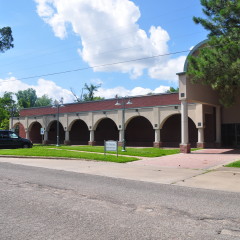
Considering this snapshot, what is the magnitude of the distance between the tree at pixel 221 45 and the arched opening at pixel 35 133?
37073mm

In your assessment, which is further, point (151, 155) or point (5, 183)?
point (151, 155)

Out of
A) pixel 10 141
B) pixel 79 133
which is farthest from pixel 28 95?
pixel 10 141

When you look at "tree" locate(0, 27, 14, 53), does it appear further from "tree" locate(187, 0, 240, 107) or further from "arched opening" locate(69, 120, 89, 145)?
"tree" locate(187, 0, 240, 107)

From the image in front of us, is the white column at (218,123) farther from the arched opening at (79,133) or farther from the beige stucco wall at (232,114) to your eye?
the arched opening at (79,133)

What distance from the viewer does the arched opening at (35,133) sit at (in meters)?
48.0

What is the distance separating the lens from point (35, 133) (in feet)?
160

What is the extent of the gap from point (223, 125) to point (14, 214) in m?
25.7

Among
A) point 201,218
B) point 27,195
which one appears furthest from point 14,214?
point 201,218

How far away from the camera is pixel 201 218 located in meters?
6.05

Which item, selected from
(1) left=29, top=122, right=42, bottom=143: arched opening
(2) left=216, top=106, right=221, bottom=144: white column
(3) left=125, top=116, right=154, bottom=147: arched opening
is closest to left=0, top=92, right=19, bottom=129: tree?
(1) left=29, top=122, right=42, bottom=143: arched opening

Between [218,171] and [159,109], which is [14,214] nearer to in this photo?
[218,171]

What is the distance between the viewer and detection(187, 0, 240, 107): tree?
13.3 meters

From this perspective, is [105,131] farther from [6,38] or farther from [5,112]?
[5,112]

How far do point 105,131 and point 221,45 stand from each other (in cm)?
2740
